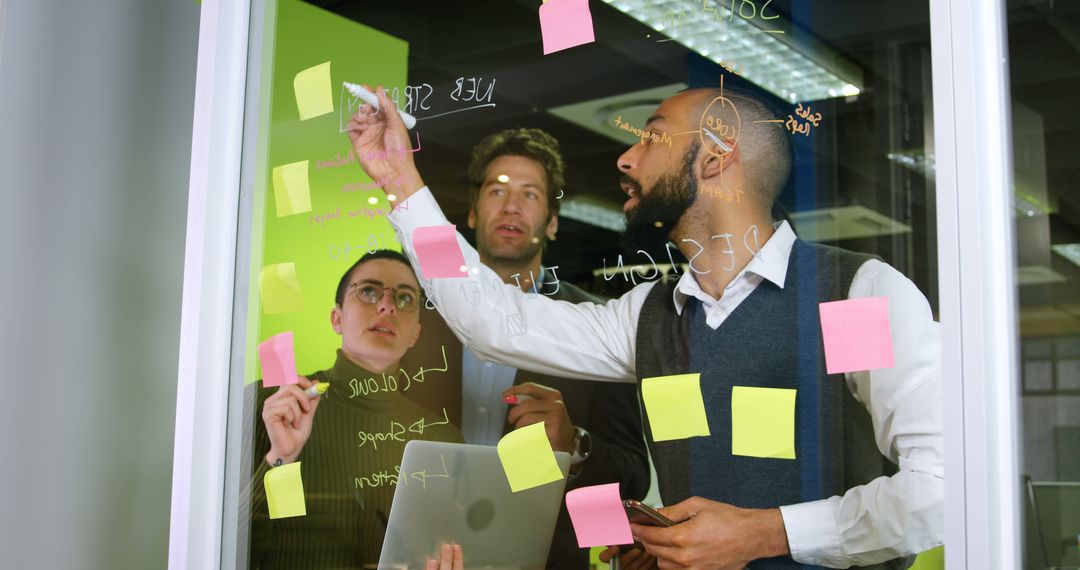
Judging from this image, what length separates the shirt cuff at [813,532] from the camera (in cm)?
129

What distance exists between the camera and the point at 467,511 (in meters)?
1.64

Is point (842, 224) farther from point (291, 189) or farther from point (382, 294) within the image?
point (291, 189)

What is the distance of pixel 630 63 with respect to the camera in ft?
5.13

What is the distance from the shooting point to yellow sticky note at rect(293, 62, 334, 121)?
1925 millimetres

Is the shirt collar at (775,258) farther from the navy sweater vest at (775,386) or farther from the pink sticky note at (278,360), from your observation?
the pink sticky note at (278,360)

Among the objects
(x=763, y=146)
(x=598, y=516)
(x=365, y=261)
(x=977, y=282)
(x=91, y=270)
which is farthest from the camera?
(x=91, y=270)

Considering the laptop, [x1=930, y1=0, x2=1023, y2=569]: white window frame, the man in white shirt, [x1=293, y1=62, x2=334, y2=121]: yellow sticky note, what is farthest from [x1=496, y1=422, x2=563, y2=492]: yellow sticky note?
[x1=293, y1=62, x2=334, y2=121]: yellow sticky note

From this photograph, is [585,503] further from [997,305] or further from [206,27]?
[206,27]

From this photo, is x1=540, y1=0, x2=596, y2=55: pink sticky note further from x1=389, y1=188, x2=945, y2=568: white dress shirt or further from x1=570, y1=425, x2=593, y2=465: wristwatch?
x1=570, y1=425, x2=593, y2=465: wristwatch

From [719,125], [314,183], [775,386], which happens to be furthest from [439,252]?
[775,386]

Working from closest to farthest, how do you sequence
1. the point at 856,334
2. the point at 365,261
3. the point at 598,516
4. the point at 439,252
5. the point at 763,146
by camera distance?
the point at 856,334, the point at 763,146, the point at 598,516, the point at 439,252, the point at 365,261

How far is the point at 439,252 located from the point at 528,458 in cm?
40

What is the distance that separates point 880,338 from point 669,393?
1.05 feet

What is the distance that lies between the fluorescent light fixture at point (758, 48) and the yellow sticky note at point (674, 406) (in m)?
0.43
